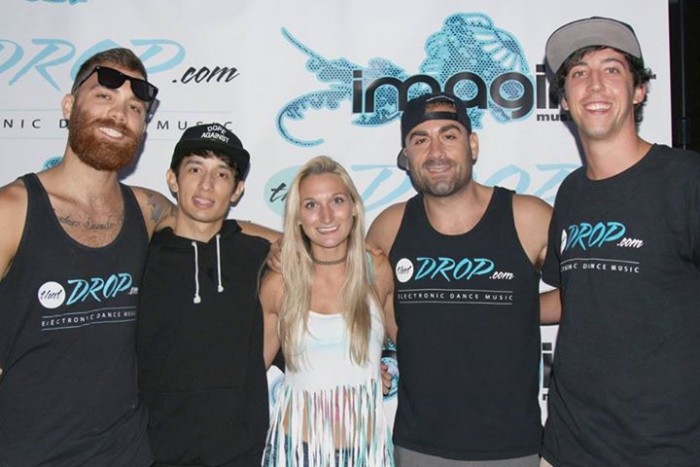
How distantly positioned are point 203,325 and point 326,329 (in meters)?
0.41

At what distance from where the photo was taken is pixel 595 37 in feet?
6.62

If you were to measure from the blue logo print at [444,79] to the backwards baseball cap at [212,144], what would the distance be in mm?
578

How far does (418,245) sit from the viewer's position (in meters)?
2.39

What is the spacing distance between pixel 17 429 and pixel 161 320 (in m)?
0.52

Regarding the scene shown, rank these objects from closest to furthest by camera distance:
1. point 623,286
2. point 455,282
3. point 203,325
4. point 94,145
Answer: point 623,286
point 94,145
point 203,325
point 455,282

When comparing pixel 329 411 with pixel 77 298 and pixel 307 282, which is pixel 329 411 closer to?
pixel 307 282

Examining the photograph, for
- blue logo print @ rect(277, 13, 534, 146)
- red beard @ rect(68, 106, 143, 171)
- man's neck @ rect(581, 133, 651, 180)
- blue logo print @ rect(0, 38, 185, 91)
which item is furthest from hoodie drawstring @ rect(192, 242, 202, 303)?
man's neck @ rect(581, 133, 651, 180)

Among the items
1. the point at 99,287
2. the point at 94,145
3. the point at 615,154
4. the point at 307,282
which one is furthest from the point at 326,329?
the point at 615,154

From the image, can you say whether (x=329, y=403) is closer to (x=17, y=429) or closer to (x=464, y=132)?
(x=17, y=429)

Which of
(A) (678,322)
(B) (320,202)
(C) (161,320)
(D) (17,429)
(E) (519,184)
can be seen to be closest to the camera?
(A) (678,322)

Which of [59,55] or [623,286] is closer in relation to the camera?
[623,286]

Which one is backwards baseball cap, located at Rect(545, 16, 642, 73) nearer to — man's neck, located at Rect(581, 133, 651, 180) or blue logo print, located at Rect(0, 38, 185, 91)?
man's neck, located at Rect(581, 133, 651, 180)

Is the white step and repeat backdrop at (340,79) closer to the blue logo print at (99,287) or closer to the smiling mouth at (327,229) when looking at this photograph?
the smiling mouth at (327,229)

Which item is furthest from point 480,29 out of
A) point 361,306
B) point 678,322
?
point 678,322
